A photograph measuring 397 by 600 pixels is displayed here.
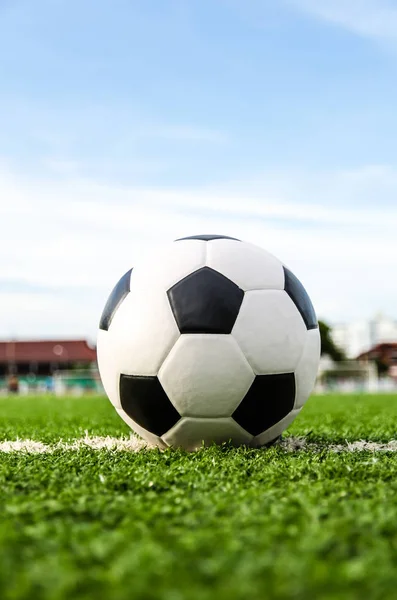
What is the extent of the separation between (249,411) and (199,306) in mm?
870

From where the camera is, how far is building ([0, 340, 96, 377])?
57.7m

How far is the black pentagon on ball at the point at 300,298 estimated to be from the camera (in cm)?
538

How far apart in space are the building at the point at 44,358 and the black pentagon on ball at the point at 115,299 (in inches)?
2052

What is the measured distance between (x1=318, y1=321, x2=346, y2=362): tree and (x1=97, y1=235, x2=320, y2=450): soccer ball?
5896 centimetres

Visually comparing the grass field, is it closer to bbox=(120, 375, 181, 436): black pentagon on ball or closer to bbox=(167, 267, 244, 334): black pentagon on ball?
bbox=(120, 375, 181, 436): black pentagon on ball

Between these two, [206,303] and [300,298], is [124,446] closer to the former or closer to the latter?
[206,303]

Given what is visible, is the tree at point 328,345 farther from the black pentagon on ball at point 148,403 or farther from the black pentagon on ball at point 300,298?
the black pentagon on ball at point 148,403

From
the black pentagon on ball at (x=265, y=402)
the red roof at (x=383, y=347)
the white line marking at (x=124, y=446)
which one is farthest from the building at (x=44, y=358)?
the black pentagon on ball at (x=265, y=402)

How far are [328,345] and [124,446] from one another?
63430mm

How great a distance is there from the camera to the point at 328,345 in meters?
67.7

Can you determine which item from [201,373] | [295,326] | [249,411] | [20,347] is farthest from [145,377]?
[20,347]

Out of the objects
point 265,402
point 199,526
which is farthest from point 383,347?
point 199,526

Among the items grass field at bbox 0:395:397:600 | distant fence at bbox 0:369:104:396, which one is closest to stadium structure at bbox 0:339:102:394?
distant fence at bbox 0:369:104:396

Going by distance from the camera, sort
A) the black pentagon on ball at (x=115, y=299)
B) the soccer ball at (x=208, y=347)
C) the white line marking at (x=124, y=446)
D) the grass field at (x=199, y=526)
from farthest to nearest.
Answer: the white line marking at (x=124, y=446) → the black pentagon on ball at (x=115, y=299) → the soccer ball at (x=208, y=347) → the grass field at (x=199, y=526)
